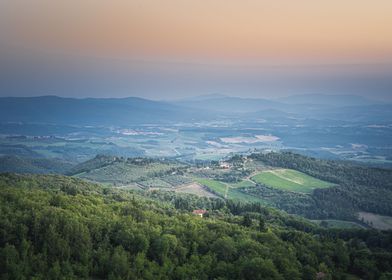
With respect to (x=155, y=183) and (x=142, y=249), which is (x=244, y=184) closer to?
(x=155, y=183)

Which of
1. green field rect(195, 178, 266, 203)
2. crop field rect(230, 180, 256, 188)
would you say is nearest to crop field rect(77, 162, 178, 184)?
green field rect(195, 178, 266, 203)

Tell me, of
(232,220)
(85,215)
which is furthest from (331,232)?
(85,215)

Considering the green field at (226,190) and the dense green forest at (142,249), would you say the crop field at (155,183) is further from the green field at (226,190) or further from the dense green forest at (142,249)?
the dense green forest at (142,249)

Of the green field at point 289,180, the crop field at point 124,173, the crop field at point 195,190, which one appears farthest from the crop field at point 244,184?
the crop field at point 124,173

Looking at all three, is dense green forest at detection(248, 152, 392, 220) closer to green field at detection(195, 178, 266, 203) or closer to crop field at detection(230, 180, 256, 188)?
crop field at detection(230, 180, 256, 188)

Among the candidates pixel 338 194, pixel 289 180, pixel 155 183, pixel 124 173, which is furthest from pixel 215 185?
pixel 124 173

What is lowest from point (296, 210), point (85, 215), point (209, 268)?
point (296, 210)

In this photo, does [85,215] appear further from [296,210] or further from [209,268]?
[296,210]
